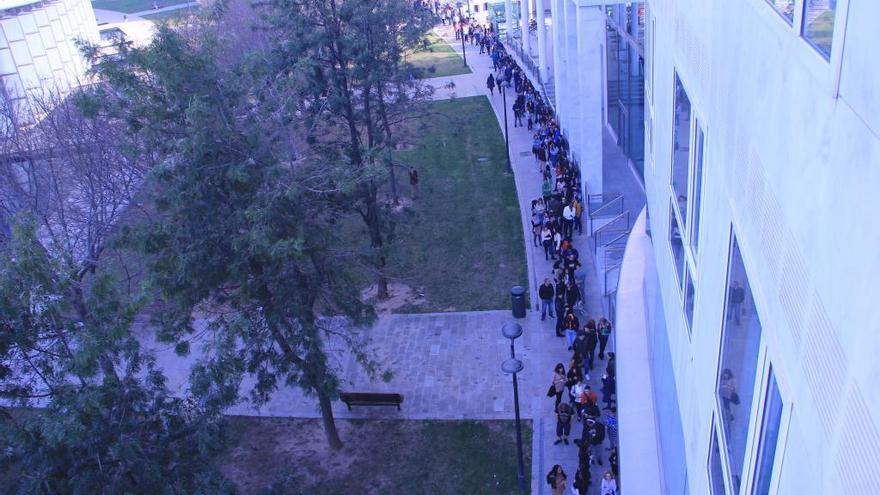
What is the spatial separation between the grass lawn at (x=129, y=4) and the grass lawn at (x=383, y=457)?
92.6 meters

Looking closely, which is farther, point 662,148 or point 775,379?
point 662,148

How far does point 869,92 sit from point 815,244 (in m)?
0.86

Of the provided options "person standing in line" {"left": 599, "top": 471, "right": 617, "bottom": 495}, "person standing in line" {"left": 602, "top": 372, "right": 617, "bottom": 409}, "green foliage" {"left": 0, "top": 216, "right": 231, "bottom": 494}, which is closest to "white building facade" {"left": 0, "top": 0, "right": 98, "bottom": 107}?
"green foliage" {"left": 0, "top": 216, "right": 231, "bottom": 494}

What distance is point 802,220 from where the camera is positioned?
138 inches

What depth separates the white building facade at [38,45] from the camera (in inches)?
1073

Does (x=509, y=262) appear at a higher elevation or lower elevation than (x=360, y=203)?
lower

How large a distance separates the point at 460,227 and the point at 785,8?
18.3m

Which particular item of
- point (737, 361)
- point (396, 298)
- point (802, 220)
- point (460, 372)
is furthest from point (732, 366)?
point (396, 298)

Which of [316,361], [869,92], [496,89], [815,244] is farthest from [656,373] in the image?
[496,89]

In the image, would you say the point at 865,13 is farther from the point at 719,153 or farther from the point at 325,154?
the point at 325,154

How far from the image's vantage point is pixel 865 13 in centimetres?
274

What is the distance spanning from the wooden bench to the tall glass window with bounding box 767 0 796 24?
1106 cm

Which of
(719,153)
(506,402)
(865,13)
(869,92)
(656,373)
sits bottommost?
(506,402)

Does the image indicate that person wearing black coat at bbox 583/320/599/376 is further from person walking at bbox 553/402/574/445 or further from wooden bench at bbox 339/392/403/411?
wooden bench at bbox 339/392/403/411
